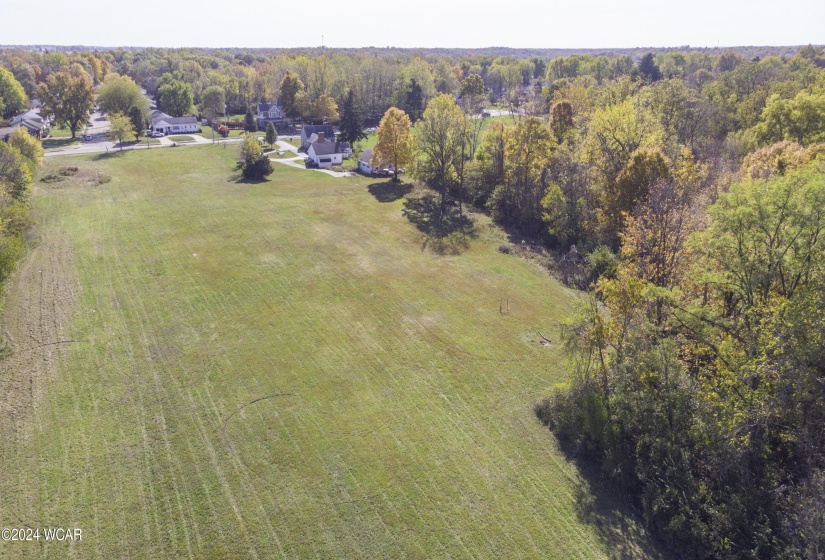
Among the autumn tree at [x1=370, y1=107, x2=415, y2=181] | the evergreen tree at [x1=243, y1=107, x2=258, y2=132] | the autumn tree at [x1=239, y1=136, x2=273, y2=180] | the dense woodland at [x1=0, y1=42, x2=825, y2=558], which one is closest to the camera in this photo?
the dense woodland at [x1=0, y1=42, x2=825, y2=558]

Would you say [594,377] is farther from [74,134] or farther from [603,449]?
[74,134]

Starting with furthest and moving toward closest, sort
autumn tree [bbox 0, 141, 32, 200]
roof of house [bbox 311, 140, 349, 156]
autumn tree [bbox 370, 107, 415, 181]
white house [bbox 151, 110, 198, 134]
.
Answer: white house [bbox 151, 110, 198, 134] < roof of house [bbox 311, 140, 349, 156] < autumn tree [bbox 370, 107, 415, 181] < autumn tree [bbox 0, 141, 32, 200]

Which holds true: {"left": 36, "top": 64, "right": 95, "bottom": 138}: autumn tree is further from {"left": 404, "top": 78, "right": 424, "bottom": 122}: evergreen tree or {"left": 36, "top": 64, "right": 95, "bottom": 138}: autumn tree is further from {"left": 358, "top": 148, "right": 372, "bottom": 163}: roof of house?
{"left": 404, "top": 78, "right": 424, "bottom": 122}: evergreen tree

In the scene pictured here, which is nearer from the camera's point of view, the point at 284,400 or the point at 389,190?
the point at 284,400

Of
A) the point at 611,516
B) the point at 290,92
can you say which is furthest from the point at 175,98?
the point at 611,516

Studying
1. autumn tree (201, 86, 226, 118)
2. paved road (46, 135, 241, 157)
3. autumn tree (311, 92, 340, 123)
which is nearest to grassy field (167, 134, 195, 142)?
paved road (46, 135, 241, 157)

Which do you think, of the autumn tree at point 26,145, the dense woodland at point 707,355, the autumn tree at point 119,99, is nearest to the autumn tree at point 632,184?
the dense woodland at point 707,355

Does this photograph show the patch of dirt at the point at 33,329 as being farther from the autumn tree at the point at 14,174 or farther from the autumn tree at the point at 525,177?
the autumn tree at the point at 525,177

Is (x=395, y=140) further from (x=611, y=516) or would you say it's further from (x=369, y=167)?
(x=611, y=516)
